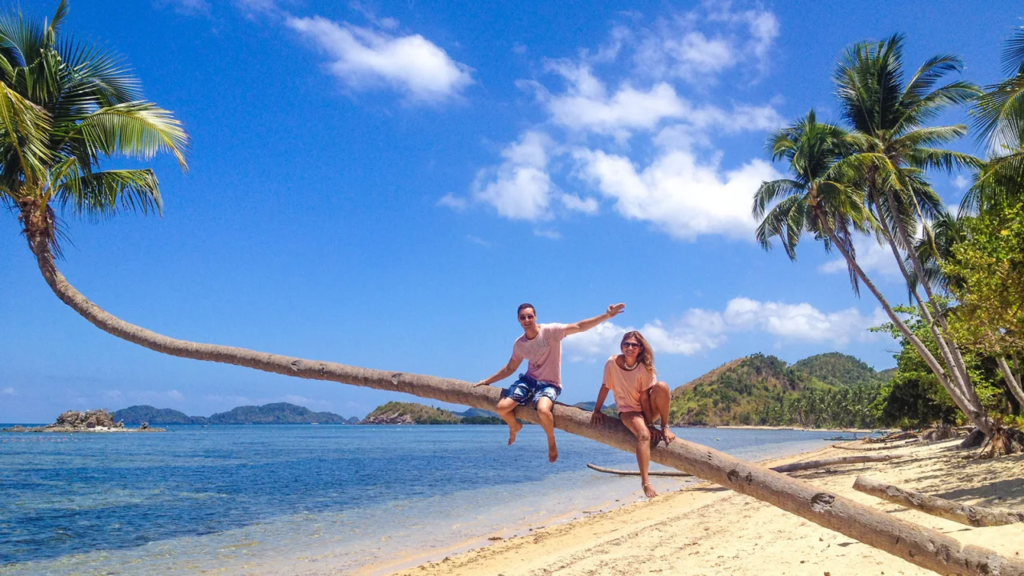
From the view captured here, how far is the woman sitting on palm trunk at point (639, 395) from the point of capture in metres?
4.66

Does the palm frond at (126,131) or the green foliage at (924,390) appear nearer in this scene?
the palm frond at (126,131)

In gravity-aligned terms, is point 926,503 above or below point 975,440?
above

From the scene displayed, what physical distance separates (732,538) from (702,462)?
7.75 metres

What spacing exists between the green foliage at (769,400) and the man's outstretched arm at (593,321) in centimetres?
11186

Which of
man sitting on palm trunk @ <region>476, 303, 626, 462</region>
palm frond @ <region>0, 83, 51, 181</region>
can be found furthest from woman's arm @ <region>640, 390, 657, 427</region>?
palm frond @ <region>0, 83, 51, 181</region>

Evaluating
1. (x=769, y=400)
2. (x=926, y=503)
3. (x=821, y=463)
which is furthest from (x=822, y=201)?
(x=769, y=400)

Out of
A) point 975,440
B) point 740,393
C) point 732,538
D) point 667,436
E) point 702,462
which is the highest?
point 740,393

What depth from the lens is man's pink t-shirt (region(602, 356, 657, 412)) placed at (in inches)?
197

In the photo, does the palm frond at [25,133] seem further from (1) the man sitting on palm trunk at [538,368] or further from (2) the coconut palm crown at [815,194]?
(2) the coconut palm crown at [815,194]

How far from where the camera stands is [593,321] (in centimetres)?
521

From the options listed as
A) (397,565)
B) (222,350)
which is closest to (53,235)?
(222,350)

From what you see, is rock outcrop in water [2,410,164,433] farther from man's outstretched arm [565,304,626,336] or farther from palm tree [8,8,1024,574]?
man's outstretched arm [565,304,626,336]

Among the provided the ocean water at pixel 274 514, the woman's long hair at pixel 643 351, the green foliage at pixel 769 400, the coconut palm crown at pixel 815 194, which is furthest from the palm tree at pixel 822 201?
the green foliage at pixel 769 400

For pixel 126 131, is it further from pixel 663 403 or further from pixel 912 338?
pixel 912 338
